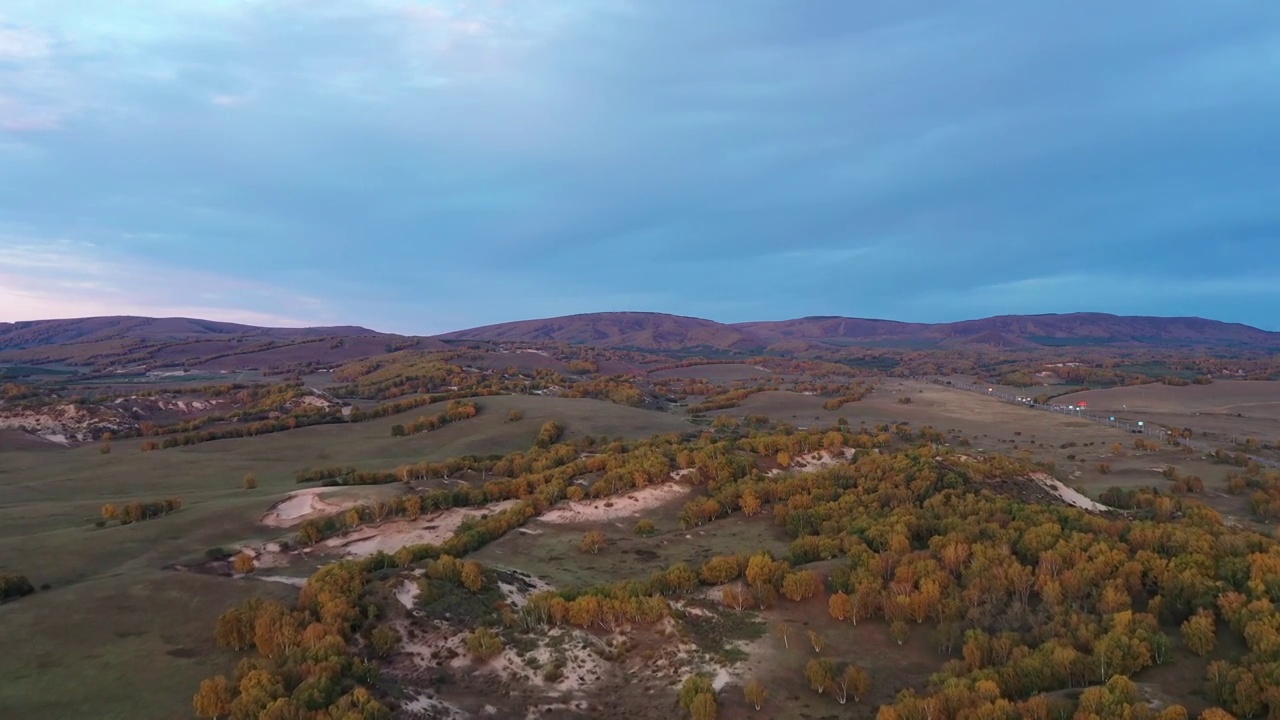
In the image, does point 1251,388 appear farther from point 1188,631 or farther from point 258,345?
point 258,345

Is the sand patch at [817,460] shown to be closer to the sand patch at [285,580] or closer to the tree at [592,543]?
the tree at [592,543]

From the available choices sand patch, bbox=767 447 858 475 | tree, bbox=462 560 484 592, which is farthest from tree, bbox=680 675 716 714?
sand patch, bbox=767 447 858 475

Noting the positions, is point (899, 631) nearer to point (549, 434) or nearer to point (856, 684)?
point (856, 684)

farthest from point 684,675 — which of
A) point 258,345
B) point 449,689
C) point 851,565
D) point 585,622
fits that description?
point 258,345

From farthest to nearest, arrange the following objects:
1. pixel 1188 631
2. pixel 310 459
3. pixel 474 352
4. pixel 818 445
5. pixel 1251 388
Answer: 1. pixel 474 352
2. pixel 1251 388
3. pixel 310 459
4. pixel 818 445
5. pixel 1188 631

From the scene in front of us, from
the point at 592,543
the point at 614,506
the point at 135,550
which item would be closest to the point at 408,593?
the point at 592,543

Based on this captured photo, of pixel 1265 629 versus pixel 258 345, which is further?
pixel 258 345
